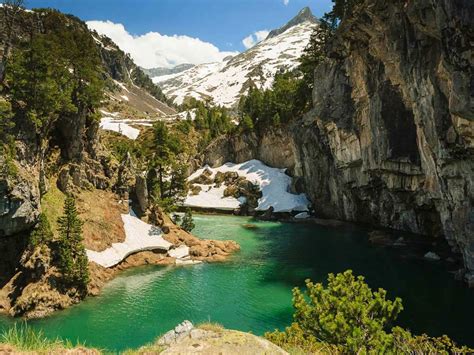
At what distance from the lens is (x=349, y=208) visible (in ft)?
236

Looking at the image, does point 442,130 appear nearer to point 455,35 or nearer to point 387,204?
point 455,35

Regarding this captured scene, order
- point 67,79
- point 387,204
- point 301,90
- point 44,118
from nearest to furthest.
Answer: point 44,118
point 67,79
point 387,204
point 301,90

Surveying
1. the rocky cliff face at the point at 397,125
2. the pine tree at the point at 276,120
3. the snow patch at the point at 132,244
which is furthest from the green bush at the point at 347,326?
the pine tree at the point at 276,120

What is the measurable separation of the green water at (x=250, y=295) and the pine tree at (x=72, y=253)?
252 cm

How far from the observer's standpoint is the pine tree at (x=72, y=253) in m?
34.3

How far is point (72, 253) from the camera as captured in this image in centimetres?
3559

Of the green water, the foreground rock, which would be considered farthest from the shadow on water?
the foreground rock

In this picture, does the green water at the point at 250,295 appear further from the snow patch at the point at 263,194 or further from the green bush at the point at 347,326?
the snow patch at the point at 263,194

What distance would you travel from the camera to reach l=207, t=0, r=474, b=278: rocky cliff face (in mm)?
29797

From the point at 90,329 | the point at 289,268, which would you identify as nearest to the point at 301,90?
the point at 289,268

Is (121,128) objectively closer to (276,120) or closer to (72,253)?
(276,120)

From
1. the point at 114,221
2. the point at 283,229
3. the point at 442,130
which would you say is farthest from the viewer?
the point at 283,229

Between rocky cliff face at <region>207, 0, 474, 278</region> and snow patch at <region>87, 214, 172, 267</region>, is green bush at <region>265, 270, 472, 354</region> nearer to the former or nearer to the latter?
rocky cliff face at <region>207, 0, 474, 278</region>

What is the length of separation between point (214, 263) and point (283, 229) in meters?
24.7
